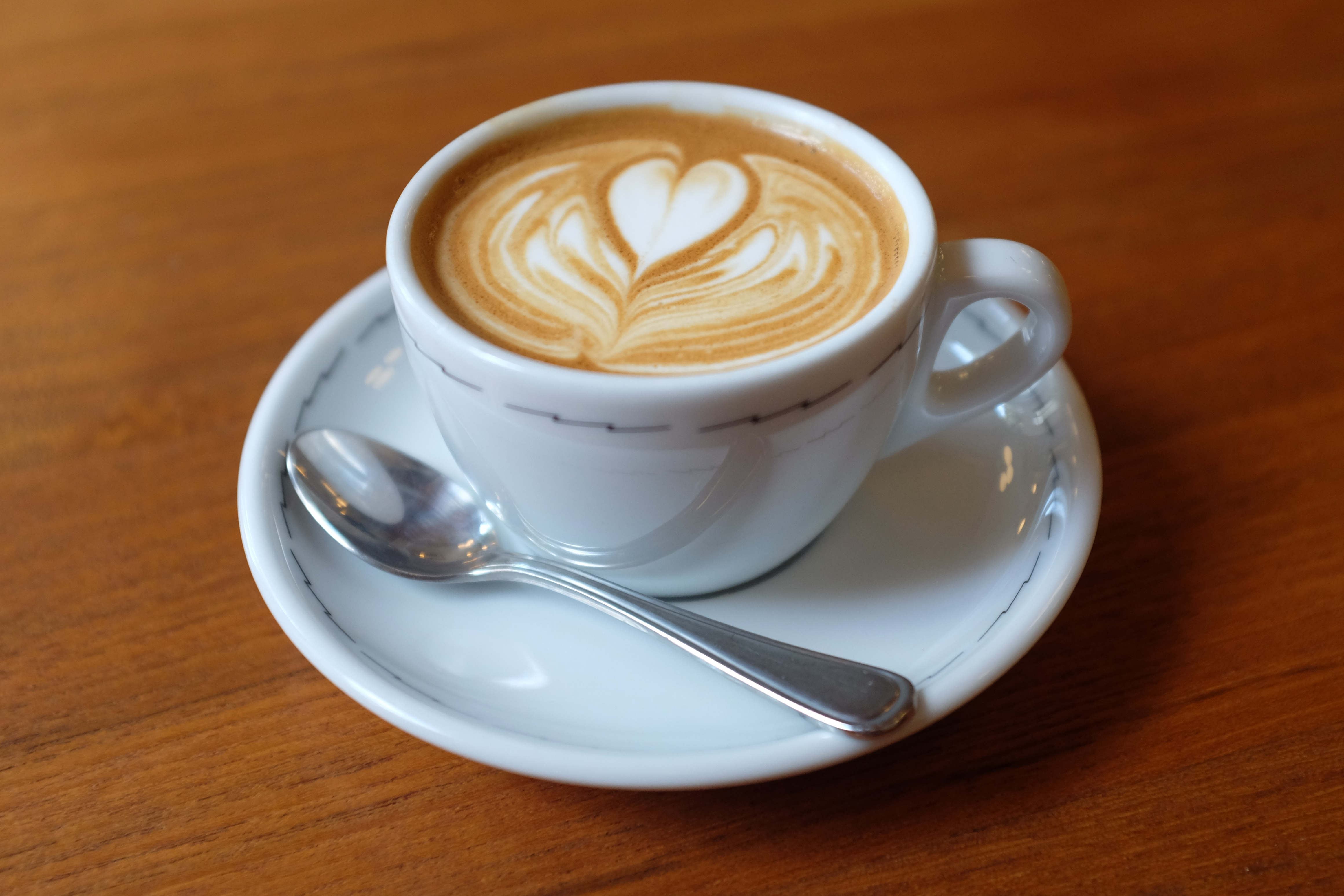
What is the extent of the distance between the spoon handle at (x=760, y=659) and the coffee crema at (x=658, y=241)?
19 cm

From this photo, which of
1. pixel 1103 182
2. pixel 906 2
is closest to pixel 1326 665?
pixel 1103 182

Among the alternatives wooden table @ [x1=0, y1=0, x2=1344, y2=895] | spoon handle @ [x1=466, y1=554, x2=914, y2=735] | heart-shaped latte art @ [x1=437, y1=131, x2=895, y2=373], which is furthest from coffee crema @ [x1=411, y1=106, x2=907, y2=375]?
wooden table @ [x1=0, y1=0, x2=1344, y2=895]

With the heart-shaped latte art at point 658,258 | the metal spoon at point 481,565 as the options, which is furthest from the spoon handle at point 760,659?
the heart-shaped latte art at point 658,258

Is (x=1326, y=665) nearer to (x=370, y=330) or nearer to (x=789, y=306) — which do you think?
(x=789, y=306)

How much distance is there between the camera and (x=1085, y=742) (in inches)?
30.7

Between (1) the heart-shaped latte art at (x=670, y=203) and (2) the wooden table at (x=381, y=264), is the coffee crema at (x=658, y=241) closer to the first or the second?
(1) the heart-shaped latte art at (x=670, y=203)

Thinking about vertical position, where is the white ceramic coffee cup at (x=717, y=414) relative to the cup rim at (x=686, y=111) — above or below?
below

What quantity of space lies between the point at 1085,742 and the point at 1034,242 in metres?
0.76

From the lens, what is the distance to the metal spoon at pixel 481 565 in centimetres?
71

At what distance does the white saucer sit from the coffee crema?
226 millimetres

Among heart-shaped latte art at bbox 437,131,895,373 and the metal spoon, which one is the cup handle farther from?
the metal spoon

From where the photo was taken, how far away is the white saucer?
707 millimetres

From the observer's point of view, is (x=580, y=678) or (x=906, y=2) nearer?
(x=580, y=678)

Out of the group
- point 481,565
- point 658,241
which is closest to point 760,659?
point 481,565
